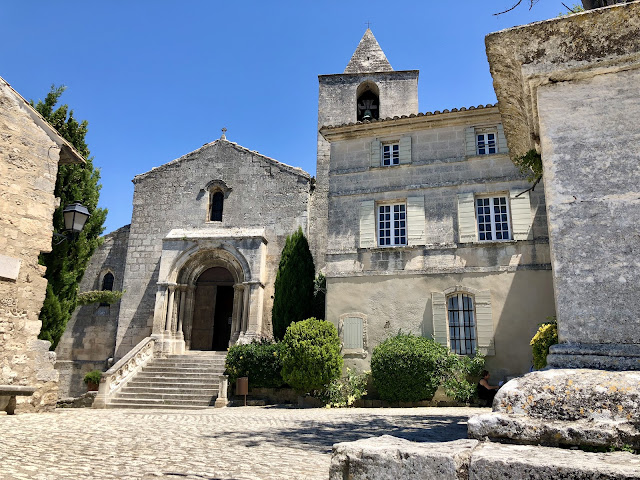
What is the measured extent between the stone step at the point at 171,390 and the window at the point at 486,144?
10393 millimetres

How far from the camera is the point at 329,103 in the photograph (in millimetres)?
22156

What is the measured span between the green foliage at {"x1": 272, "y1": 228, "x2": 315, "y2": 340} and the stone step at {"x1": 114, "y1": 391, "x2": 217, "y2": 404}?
3347 mm

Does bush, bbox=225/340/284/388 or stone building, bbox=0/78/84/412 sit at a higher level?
stone building, bbox=0/78/84/412

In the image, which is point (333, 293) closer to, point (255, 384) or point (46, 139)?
point (255, 384)

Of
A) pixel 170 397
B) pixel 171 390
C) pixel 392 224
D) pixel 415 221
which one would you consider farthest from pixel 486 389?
pixel 171 390

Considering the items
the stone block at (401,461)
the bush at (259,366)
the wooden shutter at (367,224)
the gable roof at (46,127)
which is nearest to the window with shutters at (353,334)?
the bush at (259,366)

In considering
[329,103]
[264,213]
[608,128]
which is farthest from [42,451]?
[329,103]

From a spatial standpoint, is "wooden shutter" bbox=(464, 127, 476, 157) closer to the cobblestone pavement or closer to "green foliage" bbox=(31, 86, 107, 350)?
the cobblestone pavement

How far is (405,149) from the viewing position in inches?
606

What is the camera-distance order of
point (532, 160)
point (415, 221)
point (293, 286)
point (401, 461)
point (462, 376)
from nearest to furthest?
1. point (401, 461)
2. point (532, 160)
3. point (462, 376)
4. point (415, 221)
5. point (293, 286)

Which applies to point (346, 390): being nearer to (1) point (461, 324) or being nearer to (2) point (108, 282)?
(1) point (461, 324)

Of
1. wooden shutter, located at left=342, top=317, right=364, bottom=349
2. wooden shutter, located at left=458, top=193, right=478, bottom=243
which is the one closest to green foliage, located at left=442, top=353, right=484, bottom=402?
wooden shutter, located at left=342, top=317, right=364, bottom=349

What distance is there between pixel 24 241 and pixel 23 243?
4 cm

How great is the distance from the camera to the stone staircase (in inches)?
541
